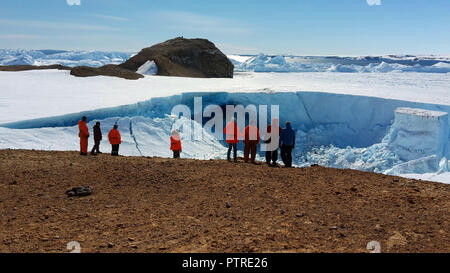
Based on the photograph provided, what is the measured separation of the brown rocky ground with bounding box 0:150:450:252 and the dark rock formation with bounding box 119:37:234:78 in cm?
2612

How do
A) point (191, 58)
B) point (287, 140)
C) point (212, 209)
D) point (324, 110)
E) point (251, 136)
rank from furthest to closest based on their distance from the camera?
point (191, 58), point (324, 110), point (251, 136), point (287, 140), point (212, 209)

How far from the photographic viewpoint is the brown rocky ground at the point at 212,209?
369 centimetres

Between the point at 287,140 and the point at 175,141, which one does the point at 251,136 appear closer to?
the point at 287,140

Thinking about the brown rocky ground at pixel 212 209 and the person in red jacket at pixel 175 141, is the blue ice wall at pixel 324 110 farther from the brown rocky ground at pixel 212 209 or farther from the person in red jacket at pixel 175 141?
the brown rocky ground at pixel 212 209

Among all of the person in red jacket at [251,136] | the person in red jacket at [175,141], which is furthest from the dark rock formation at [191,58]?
the person in red jacket at [251,136]

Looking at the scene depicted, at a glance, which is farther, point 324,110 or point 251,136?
point 324,110

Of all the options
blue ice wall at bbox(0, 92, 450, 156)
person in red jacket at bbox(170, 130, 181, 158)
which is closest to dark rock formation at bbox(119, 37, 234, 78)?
blue ice wall at bbox(0, 92, 450, 156)

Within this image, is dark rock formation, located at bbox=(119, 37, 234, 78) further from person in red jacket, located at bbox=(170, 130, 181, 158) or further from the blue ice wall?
person in red jacket, located at bbox=(170, 130, 181, 158)

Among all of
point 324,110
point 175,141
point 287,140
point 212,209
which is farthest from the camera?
point 324,110

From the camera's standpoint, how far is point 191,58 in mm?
34438

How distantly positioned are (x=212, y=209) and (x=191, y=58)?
3102 cm

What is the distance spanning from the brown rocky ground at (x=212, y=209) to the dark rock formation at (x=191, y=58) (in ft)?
85.7

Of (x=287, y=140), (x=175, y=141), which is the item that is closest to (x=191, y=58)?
(x=175, y=141)
